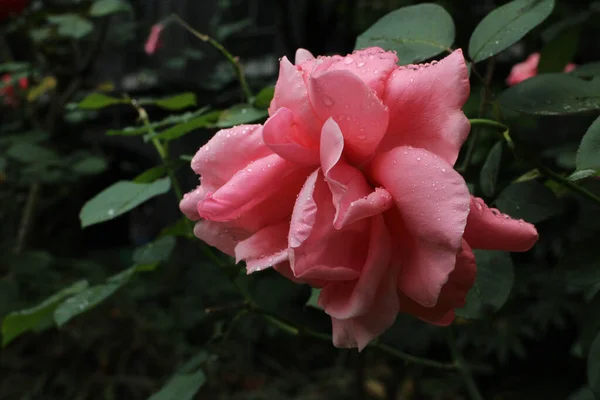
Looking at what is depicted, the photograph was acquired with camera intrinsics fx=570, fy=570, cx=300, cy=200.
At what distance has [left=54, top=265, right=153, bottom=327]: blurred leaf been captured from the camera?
515mm

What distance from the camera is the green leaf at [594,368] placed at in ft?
1.22

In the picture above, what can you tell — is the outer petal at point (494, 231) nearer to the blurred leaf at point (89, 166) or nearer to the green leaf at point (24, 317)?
the green leaf at point (24, 317)

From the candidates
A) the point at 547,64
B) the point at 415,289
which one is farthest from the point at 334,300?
the point at 547,64

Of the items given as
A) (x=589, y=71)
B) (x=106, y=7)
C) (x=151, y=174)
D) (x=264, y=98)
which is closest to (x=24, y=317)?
(x=151, y=174)

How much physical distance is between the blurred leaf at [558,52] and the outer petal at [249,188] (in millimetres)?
388

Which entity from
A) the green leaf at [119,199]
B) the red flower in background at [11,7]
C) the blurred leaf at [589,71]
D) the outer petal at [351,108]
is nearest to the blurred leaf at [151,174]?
the green leaf at [119,199]

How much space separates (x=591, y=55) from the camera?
1.48m

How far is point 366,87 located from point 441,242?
87 millimetres

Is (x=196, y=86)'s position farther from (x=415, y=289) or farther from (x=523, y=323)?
(x=415, y=289)

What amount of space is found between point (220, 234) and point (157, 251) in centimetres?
Answer: 24

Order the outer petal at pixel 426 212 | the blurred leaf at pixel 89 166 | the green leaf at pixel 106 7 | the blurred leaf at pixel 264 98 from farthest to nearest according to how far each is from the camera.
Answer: the blurred leaf at pixel 89 166 → the green leaf at pixel 106 7 → the blurred leaf at pixel 264 98 → the outer petal at pixel 426 212

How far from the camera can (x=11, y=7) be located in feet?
4.37

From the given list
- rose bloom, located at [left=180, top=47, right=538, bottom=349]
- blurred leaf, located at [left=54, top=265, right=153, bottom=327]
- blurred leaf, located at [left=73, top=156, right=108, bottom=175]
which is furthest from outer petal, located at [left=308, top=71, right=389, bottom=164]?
blurred leaf, located at [left=73, top=156, right=108, bottom=175]

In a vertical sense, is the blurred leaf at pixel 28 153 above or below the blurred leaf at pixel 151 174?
below
